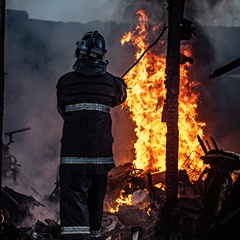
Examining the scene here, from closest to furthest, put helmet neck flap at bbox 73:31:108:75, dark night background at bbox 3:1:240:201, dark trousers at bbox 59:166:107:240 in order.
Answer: dark trousers at bbox 59:166:107:240 < helmet neck flap at bbox 73:31:108:75 < dark night background at bbox 3:1:240:201

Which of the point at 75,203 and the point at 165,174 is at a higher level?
the point at 165,174

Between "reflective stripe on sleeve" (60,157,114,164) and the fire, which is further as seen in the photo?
the fire

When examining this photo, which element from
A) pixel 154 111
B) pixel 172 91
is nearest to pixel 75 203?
pixel 172 91

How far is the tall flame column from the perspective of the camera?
7.62m

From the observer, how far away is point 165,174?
26.6 feet

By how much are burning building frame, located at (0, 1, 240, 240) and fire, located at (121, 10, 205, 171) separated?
0.04m

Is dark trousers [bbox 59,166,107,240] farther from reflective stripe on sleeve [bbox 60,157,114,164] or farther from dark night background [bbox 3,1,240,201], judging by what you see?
dark night background [bbox 3,1,240,201]

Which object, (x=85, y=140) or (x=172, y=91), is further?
(x=172, y=91)

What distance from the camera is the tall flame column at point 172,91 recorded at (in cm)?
762

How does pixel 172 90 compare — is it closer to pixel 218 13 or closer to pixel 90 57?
pixel 90 57

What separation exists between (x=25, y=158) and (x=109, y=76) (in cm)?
1035

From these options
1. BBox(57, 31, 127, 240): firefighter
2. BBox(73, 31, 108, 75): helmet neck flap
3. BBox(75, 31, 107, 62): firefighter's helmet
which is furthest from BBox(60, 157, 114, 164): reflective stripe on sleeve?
BBox(75, 31, 107, 62): firefighter's helmet

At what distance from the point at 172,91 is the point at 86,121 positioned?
11.5 feet

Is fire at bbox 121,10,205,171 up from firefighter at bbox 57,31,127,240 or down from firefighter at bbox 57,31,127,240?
up
